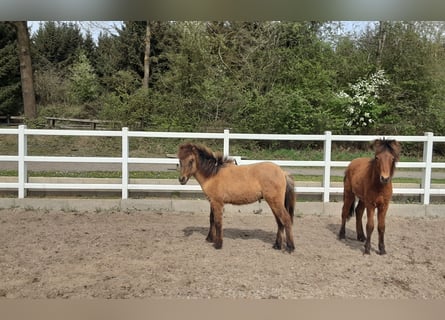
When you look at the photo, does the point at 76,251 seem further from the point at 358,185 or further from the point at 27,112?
the point at 27,112

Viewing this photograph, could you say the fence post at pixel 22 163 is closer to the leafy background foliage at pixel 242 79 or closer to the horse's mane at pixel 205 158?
the leafy background foliage at pixel 242 79

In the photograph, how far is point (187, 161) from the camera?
10.1 ft

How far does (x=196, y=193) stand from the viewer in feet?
16.3

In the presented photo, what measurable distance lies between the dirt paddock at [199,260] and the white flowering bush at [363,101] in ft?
8.20

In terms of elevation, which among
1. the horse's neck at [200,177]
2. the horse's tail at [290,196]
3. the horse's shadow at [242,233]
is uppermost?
the horse's neck at [200,177]

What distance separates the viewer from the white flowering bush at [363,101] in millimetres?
6403

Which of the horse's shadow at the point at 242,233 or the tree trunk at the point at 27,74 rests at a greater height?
the tree trunk at the point at 27,74

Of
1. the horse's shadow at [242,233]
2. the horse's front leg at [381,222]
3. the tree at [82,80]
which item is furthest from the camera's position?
Answer: the tree at [82,80]

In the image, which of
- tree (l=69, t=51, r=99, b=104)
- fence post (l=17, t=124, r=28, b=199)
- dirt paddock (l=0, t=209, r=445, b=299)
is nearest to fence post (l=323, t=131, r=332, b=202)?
dirt paddock (l=0, t=209, r=445, b=299)

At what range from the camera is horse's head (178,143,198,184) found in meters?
3.06

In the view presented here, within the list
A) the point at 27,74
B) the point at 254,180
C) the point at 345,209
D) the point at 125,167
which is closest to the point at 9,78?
the point at 27,74

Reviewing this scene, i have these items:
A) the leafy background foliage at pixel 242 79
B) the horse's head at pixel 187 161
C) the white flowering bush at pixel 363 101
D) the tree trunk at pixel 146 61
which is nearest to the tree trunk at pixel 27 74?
the leafy background foliage at pixel 242 79

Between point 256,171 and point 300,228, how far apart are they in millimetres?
1064
